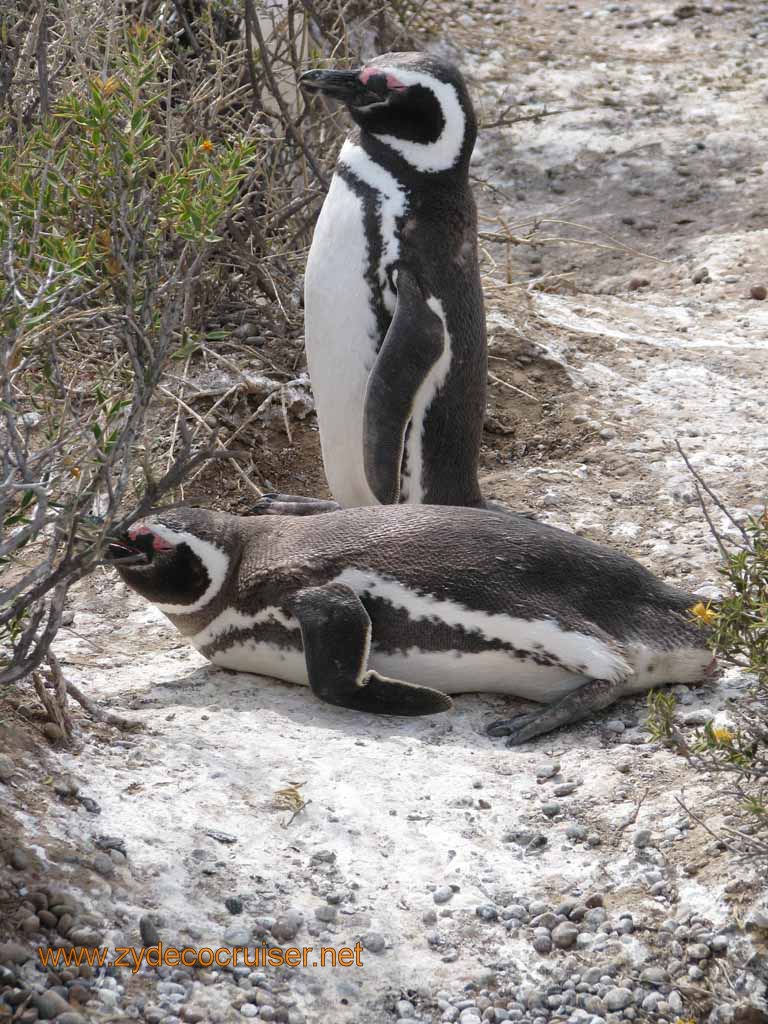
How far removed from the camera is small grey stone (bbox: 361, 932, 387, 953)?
245 cm

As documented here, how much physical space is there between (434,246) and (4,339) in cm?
198

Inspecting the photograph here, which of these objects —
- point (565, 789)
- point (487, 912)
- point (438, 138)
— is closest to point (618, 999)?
point (487, 912)

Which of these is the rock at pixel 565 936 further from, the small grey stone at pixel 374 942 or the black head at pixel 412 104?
the black head at pixel 412 104

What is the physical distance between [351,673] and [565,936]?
100 cm

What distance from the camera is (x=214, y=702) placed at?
348 cm

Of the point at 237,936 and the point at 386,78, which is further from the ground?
the point at 386,78

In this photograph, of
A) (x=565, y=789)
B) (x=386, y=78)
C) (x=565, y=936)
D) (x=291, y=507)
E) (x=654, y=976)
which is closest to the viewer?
(x=654, y=976)

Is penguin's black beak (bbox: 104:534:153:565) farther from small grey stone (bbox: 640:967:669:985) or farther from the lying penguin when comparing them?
small grey stone (bbox: 640:967:669:985)

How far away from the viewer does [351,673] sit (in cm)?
332

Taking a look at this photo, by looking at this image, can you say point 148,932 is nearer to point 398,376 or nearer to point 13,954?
point 13,954

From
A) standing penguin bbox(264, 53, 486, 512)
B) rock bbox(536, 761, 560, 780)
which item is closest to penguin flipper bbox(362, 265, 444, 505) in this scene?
standing penguin bbox(264, 53, 486, 512)

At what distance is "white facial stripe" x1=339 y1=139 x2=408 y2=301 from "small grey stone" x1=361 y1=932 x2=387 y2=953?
218 centimetres

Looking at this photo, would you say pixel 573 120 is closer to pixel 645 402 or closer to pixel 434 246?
pixel 645 402

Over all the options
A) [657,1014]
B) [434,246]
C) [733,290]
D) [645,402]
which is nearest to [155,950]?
[657,1014]
